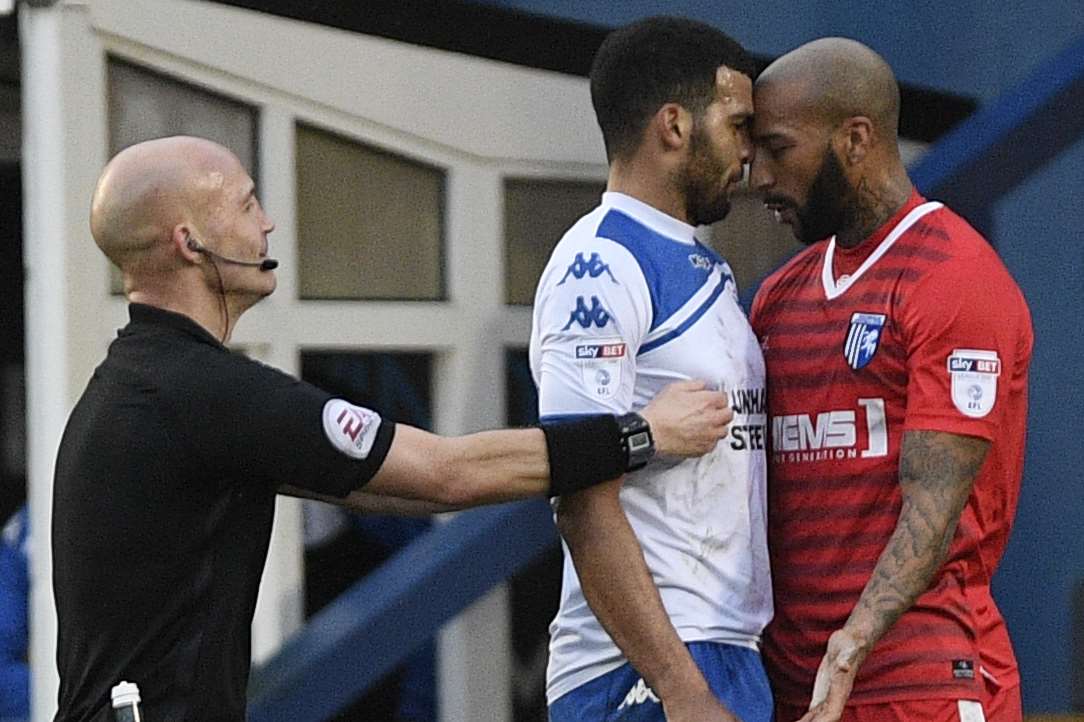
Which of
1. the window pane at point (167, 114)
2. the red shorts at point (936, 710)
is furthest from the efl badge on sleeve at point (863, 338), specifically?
the window pane at point (167, 114)

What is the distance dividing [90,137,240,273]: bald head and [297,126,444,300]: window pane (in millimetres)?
1594

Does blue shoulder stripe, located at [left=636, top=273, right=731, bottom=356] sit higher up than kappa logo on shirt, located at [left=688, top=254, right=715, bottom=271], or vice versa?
kappa logo on shirt, located at [left=688, top=254, right=715, bottom=271]

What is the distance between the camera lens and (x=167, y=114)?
4414 millimetres

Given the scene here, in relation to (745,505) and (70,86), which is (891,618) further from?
(70,86)

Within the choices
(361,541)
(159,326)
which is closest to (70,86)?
(361,541)

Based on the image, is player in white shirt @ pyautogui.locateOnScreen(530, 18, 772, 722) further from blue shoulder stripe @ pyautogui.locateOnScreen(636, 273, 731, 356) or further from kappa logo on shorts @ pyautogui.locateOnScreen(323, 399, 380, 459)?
kappa logo on shorts @ pyautogui.locateOnScreen(323, 399, 380, 459)

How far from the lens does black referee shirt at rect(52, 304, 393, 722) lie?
274 centimetres

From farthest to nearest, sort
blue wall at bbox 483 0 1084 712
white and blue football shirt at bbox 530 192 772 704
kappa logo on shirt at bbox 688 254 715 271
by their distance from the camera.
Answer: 1. blue wall at bbox 483 0 1084 712
2. kappa logo on shirt at bbox 688 254 715 271
3. white and blue football shirt at bbox 530 192 772 704

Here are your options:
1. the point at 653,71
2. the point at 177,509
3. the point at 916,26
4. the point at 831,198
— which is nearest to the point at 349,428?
the point at 177,509

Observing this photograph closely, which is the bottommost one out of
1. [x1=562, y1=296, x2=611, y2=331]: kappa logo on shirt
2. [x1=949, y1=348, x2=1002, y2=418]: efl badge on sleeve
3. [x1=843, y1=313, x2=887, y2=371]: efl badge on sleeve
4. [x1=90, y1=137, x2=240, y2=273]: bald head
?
[x1=949, y1=348, x2=1002, y2=418]: efl badge on sleeve

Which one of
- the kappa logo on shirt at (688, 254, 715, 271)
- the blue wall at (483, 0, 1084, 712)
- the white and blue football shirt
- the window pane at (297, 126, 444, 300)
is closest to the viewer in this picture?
the white and blue football shirt

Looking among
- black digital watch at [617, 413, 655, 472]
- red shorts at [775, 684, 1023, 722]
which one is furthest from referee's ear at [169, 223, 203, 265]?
red shorts at [775, 684, 1023, 722]

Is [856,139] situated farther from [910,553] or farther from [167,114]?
[167,114]

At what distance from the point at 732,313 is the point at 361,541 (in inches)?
78.8
